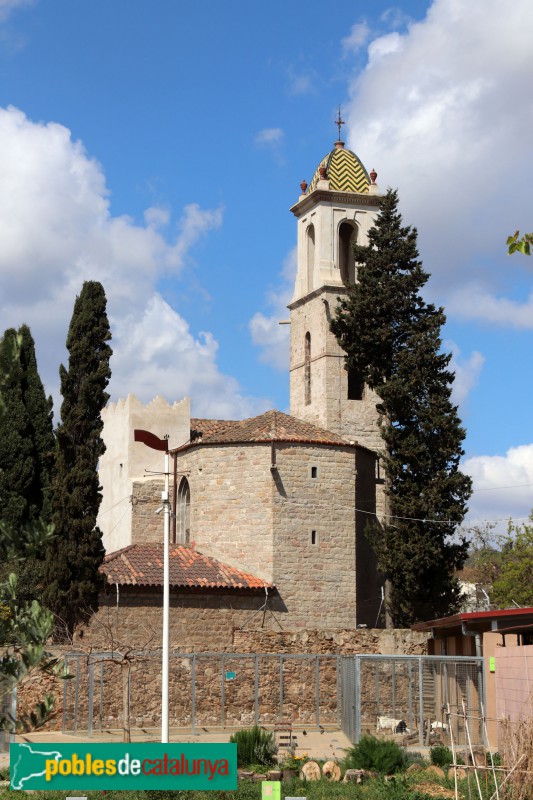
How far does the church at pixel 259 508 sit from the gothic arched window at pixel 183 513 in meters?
0.06

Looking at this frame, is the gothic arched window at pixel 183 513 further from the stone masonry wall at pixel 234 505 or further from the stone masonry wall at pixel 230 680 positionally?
the stone masonry wall at pixel 230 680

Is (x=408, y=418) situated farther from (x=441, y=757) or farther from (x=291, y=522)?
(x=441, y=757)

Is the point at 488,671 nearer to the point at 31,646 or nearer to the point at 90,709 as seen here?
the point at 90,709

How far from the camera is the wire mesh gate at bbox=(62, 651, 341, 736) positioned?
103 feet

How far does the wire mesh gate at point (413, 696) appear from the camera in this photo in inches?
1082

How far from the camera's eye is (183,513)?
134 feet

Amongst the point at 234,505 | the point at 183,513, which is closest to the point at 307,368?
the point at 183,513

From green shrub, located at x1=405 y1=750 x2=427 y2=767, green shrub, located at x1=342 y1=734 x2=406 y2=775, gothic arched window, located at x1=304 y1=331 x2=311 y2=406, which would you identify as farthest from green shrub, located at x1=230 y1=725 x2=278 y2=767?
gothic arched window, located at x1=304 y1=331 x2=311 y2=406

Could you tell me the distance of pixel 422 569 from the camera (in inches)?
1444

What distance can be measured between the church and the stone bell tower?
6 centimetres

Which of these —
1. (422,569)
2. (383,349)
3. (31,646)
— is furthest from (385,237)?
(31,646)

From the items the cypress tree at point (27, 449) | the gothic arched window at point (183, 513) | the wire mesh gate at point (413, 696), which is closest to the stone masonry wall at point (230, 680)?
the wire mesh gate at point (413, 696)

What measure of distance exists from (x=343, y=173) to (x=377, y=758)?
2932 centimetres

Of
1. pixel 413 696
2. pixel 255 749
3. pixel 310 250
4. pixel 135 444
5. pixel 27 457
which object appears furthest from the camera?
pixel 310 250
